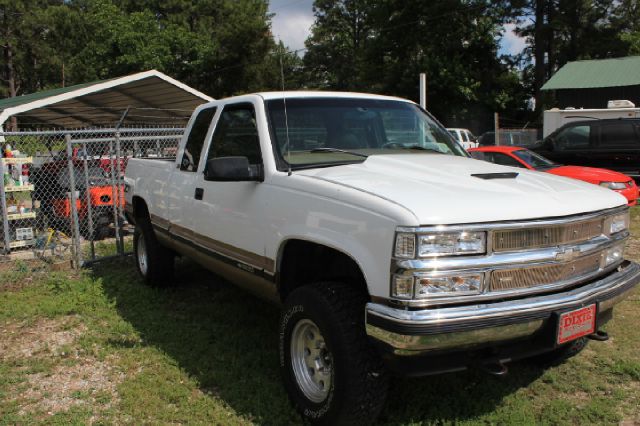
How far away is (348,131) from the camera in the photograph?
13.7 ft

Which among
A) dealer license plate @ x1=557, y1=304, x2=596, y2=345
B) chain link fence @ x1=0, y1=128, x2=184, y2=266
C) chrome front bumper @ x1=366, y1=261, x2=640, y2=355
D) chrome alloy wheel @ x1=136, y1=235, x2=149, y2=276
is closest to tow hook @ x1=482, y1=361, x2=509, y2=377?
chrome front bumper @ x1=366, y1=261, x2=640, y2=355

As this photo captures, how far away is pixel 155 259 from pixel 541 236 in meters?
4.48

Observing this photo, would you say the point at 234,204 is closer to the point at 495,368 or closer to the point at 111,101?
the point at 495,368

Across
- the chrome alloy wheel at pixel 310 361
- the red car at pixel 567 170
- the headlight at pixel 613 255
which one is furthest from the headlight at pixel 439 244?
the red car at pixel 567 170

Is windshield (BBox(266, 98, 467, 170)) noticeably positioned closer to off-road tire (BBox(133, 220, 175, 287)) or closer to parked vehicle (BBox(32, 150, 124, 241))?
off-road tire (BBox(133, 220, 175, 287))

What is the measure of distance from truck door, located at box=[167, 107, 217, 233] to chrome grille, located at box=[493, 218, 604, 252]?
284 centimetres

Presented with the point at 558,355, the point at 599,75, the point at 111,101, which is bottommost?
the point at 558,355

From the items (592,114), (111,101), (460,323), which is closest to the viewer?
(460,323)

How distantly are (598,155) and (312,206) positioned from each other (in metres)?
10.6

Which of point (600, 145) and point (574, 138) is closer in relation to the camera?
point (600, 145)

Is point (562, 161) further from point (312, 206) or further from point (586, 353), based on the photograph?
point (312, 206)

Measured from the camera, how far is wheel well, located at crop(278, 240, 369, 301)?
3.37 m

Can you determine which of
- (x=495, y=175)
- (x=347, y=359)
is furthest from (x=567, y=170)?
(x=347, y=359)

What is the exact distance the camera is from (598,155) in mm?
11859
